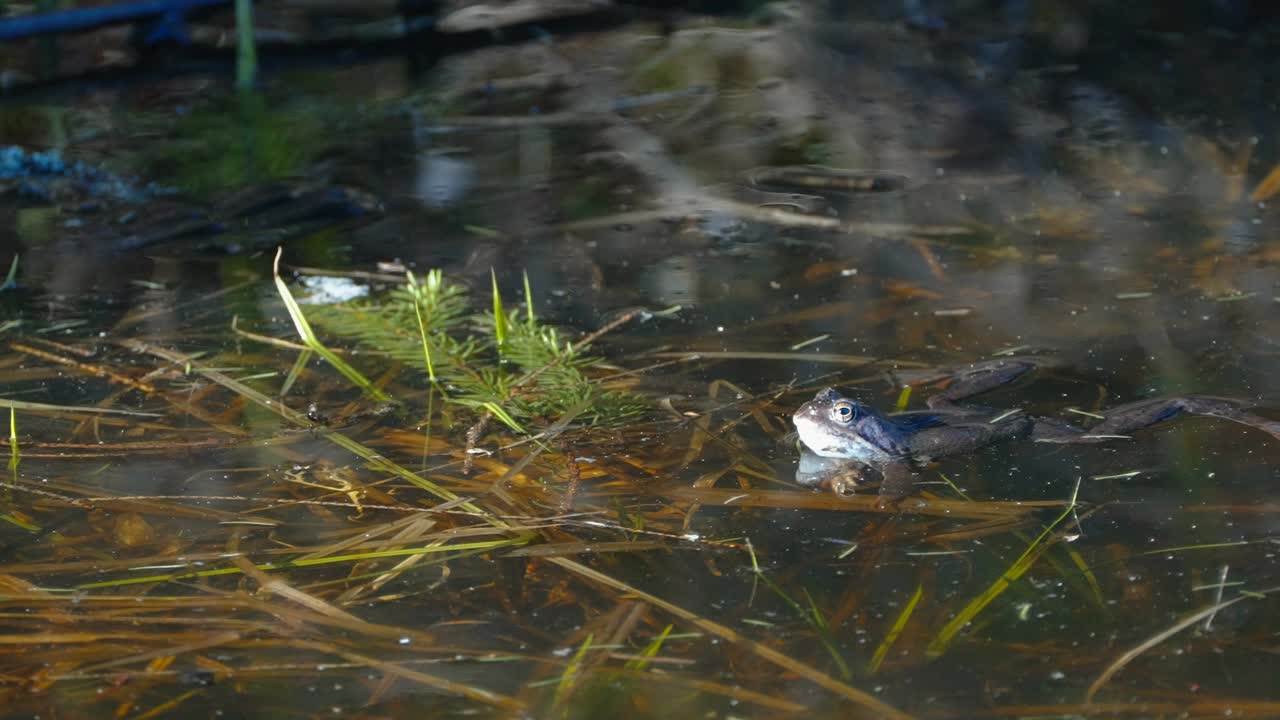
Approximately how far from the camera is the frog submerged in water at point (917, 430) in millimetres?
3031

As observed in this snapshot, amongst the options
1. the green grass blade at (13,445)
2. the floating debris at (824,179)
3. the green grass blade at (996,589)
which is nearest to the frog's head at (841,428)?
the green grass blade at (996,589)

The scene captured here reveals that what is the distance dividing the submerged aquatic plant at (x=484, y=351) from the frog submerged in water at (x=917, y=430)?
53 centimetres

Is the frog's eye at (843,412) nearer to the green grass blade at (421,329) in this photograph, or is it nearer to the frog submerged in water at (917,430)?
the frog submerged in water at (917,430)

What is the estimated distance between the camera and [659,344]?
12.6ft

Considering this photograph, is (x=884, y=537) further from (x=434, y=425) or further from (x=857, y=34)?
(x=857, y=34)

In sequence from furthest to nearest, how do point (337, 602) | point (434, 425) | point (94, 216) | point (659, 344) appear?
point (94, 216) → point (659, 344) → point (434, 425) → point (337, 602)

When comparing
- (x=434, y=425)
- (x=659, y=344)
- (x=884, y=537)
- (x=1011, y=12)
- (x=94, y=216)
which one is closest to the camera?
(x=884, y=537)

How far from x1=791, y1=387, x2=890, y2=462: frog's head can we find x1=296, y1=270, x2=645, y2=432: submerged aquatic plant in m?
0.50

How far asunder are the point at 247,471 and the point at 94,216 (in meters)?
2.57

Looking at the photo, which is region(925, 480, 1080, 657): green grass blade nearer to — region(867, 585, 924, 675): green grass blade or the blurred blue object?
region(867, 585, 924, 675): green grass blade

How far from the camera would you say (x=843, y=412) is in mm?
3020

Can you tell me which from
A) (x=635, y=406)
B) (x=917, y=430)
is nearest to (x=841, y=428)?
(x=917, y=430)

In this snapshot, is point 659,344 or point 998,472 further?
point 659,344

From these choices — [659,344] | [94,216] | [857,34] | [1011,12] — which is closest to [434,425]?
[659,344]
